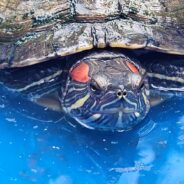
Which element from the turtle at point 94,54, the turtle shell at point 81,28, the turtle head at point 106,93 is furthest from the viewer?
the turtle shell at point 81,28

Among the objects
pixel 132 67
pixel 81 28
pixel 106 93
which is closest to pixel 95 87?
pixel 106 93

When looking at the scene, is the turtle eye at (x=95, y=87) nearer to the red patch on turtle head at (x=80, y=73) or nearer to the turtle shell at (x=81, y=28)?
the red patch on turtle head at (x=80, y=73)

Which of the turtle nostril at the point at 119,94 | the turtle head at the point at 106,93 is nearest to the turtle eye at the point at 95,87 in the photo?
the turtle head at the point at 106,93

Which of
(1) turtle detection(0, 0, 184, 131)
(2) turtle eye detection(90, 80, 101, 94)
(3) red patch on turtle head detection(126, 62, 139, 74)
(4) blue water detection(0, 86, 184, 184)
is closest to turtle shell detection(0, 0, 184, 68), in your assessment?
(1) turtle detection(0, 0, 184, 131)

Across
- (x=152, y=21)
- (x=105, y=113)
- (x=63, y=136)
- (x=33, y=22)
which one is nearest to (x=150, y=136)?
(x=105, y=113)

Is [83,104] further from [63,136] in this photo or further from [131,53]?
[131,53]

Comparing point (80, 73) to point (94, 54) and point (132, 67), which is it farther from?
point (132, 67)
